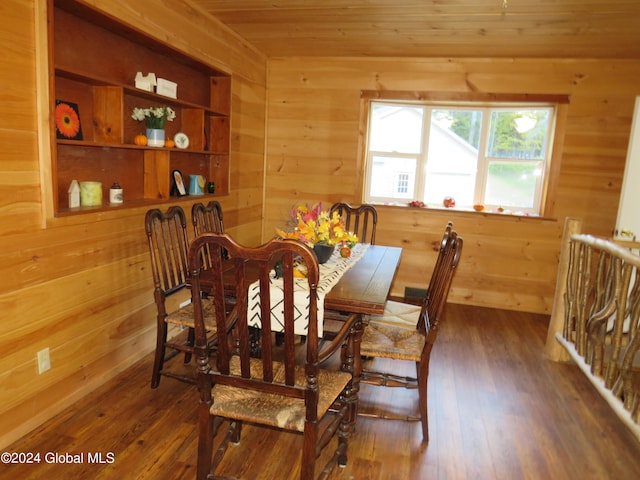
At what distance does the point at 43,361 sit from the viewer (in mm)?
2133

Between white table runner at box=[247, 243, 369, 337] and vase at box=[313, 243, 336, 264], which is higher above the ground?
vase at box=[313, 243, 336, 264]

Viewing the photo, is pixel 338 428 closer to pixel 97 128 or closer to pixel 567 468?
pixel 567 468

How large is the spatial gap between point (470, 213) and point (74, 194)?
3.32 m

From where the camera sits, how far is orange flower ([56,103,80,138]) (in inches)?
89.6

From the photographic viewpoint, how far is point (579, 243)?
2.80 metres

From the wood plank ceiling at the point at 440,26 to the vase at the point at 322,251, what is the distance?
63.9 inches

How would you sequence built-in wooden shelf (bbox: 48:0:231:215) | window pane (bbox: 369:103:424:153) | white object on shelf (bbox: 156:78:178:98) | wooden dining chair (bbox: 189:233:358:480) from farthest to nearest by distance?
1. window pane (bbox: 369:103:424:153)
2. white object on shelf (bbox: 156:78:178:98)
3. built-in wooden shelf (bbox: 48:0:231:215)
4. wooden dining chair (bbox: 189:233:358:480)

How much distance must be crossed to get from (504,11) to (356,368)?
2452 millimetres

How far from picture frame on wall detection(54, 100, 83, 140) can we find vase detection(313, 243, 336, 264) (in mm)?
1407

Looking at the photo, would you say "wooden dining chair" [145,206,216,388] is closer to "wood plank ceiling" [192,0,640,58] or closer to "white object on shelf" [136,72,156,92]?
"white object on shelf" [136,72,156,92]

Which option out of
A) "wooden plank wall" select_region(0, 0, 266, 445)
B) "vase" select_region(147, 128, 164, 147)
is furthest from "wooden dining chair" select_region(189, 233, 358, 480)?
"vase" select_region(147, 128, 164, 147)

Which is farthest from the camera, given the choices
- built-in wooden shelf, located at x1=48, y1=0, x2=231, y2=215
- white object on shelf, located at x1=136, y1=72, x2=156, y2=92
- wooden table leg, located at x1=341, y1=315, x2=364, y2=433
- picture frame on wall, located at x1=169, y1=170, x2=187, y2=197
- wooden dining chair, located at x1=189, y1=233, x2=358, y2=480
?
picture frame on wall, located at x1=169, y1=170, x2=187, y2=197

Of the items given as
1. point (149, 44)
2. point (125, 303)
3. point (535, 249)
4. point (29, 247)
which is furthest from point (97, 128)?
point (535, 249)

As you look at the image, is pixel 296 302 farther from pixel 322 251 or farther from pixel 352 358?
pixel 322 251
